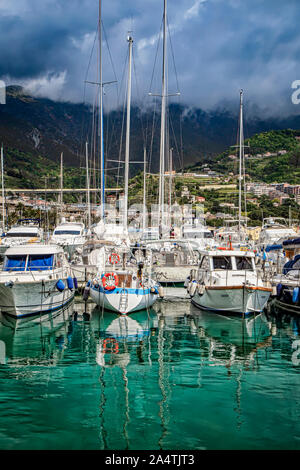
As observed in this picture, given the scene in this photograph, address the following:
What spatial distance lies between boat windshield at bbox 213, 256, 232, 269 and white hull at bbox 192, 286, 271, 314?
1674 millimetres

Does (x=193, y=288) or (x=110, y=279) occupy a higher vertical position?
(x=110, y=279)

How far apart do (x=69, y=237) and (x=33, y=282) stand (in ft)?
63.2

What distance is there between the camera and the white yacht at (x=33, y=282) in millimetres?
20453

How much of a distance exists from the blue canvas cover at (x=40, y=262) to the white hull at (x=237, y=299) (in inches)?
305

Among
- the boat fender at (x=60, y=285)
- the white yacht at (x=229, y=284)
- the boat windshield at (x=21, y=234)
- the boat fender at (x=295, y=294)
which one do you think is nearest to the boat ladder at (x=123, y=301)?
the boat fender at (x=60, y=285)

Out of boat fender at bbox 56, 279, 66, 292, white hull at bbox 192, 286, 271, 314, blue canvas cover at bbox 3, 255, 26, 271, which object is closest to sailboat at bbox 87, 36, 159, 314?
boat fender at bbox 56, 279, 66, 292

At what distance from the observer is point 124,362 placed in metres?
14.3

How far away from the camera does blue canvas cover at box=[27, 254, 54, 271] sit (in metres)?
22.2

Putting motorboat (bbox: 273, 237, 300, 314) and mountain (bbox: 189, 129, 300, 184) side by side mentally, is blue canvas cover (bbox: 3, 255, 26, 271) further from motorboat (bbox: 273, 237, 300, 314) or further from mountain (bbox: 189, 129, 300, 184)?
mountain (bbox: 189, 129, 300, 184)

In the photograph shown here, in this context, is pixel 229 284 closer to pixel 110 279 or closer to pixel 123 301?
pixel 123 301

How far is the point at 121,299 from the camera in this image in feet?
69.6

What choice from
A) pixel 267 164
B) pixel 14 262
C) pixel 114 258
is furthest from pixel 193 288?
pixel 267 164
